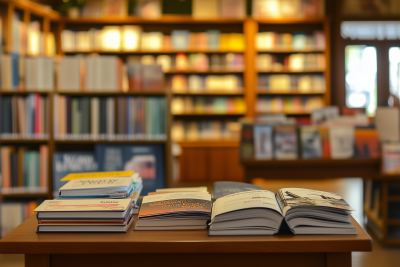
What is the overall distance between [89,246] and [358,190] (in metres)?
4.83

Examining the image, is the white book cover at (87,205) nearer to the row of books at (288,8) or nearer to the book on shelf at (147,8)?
the book on shelf at (147,8)

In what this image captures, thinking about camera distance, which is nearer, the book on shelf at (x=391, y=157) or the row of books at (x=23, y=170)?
the row of books at (x=23, y=170)

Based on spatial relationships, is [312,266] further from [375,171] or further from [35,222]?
[375,171]

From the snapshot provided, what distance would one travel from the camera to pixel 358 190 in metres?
5.01

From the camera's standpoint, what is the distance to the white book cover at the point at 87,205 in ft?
3.35

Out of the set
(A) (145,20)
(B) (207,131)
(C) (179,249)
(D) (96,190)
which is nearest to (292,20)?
(B) (207,131)

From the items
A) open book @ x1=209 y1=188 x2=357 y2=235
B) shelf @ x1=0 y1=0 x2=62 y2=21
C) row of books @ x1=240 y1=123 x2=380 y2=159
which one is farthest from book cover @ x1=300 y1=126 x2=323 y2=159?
shelf @ x1=0 y1=0 x2=62 y2=21

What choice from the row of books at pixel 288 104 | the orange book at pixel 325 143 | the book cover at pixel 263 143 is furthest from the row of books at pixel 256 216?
the row of books at pixel 288 104

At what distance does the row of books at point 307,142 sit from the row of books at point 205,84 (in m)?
2.64

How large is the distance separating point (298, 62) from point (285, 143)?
2977mm

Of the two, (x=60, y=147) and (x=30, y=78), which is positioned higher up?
(x=30, y=78)

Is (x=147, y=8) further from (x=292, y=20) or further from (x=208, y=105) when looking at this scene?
(x=292, y=20)

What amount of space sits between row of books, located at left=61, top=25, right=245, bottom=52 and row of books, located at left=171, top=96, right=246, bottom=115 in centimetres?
80

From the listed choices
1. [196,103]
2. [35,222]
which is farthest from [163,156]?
[196,103]
